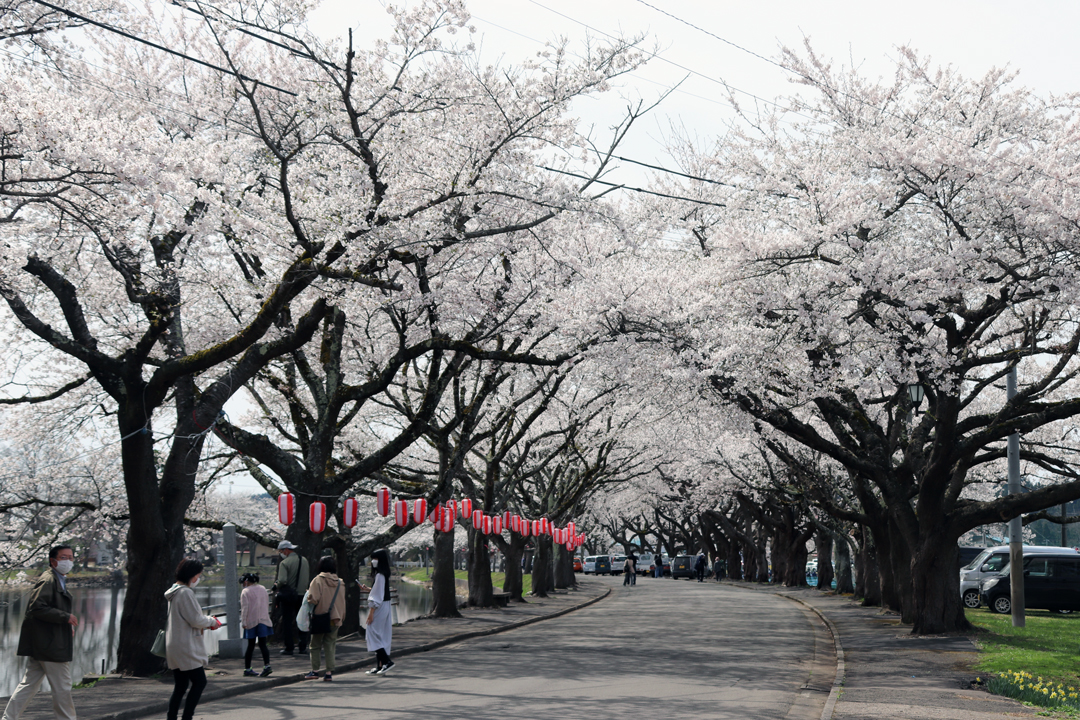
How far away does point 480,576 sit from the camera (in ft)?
100

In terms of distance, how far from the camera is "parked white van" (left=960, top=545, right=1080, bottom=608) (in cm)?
2786

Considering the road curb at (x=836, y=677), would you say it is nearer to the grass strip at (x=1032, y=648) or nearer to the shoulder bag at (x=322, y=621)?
the grass strip at (x=1032, y=648)

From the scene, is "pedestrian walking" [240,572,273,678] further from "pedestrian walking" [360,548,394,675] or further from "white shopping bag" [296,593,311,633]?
"pedestrian walking" [360,548,394,675]

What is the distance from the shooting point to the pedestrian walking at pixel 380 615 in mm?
13555

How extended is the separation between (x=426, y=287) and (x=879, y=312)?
324 inches

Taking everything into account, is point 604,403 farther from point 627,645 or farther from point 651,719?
point 651,719

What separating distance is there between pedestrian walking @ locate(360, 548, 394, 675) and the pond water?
514 centimetres

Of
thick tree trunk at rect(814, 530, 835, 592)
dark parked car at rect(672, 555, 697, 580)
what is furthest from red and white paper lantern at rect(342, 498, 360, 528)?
dark parked car at rect(672, 555, 697, 580)

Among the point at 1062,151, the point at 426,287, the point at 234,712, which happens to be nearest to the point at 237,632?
the point at 234,712

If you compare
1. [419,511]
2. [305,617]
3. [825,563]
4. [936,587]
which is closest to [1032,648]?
[936,587]

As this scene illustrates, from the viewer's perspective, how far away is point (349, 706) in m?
10.8

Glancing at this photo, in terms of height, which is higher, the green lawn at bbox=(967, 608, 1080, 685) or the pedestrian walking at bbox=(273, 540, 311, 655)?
the pedestrian walking at bbox=(273, 540, 311, 655)

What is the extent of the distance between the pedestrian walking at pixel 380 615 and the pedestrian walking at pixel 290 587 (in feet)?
9.51

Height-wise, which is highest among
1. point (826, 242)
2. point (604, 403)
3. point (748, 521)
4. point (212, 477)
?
point (826, 242)
